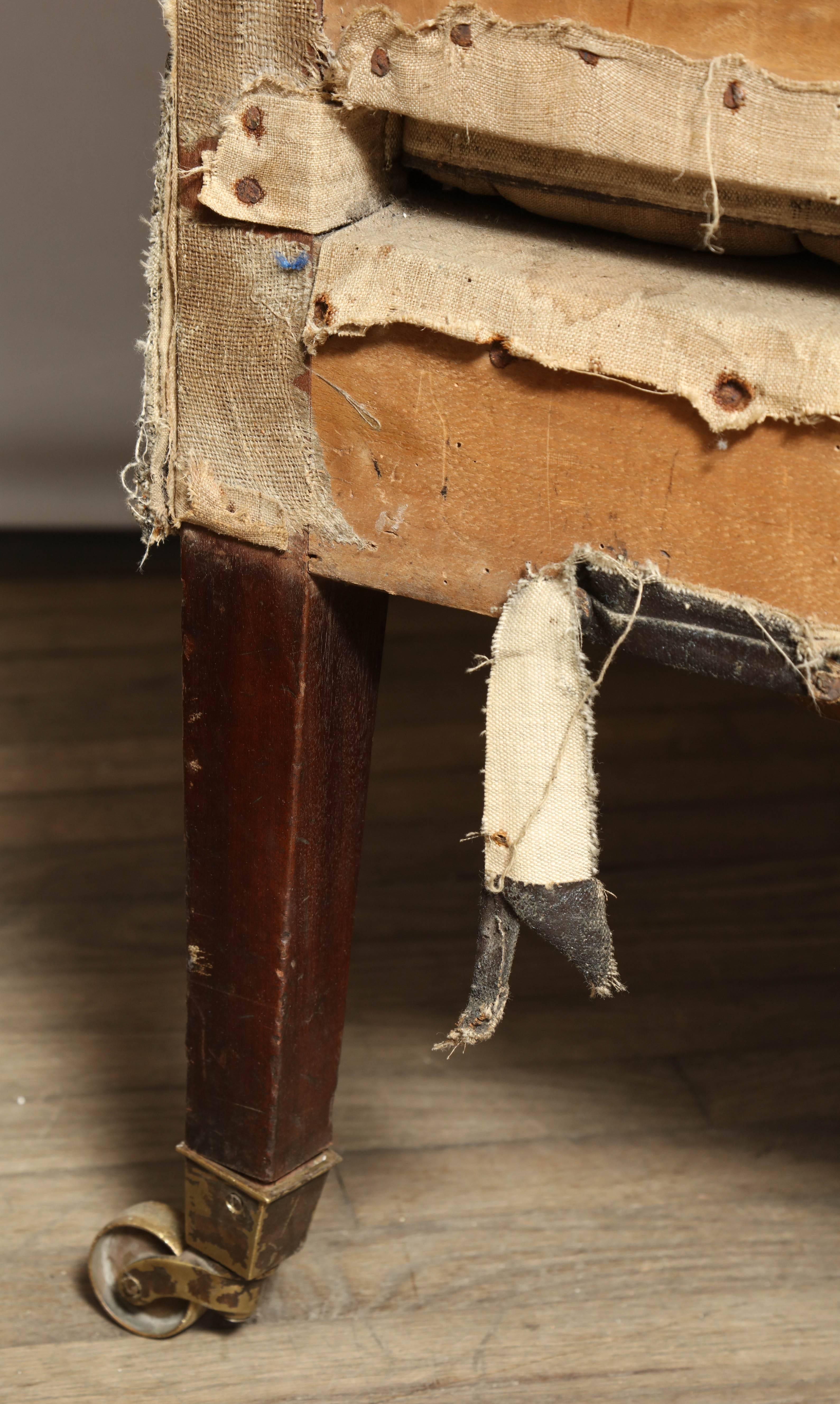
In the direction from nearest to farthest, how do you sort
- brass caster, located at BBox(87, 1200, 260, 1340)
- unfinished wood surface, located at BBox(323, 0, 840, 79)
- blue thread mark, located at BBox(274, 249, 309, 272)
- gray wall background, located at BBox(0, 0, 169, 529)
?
unfinished wood surface, located at BBox(323, 0, 840, 79) < blue thread mark, located at BBox(274, 249, 309, 272) < brass caster, located at BBox(87, 1200, 260, 1340) < gray wall background, located at BBox(0, 0, 169, 529)

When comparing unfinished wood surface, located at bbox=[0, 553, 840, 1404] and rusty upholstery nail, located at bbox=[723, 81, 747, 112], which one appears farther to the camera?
unfinished wood surface, located at bbox=[0, 553, 840, 1404]

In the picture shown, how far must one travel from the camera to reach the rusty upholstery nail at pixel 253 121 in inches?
22.7

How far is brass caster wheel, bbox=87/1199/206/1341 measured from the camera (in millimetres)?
816

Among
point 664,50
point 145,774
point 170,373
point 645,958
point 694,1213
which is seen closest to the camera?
point 664,50

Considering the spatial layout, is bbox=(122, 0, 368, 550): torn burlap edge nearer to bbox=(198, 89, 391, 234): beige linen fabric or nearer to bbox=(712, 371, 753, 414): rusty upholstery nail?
bbox=(198, 89, 391, 234): beige linen fabric

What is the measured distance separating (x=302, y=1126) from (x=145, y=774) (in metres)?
0.66

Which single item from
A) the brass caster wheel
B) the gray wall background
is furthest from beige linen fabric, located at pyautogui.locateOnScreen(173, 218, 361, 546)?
the gray wall background

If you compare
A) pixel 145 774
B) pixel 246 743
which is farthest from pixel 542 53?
pixel 145 774

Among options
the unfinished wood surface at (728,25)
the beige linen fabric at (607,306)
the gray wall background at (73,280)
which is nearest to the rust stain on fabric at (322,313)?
the beige linen fabric at (607,306)

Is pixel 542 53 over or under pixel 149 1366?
over

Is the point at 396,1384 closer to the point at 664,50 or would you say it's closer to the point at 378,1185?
the point at 378,1185

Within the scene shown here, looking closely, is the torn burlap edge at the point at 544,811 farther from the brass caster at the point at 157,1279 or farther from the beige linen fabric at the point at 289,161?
the brass caster at the point at 157,1279

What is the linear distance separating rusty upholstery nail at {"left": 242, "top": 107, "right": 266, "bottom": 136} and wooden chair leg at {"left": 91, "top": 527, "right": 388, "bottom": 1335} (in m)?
0.16

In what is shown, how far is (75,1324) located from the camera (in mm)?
833
